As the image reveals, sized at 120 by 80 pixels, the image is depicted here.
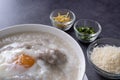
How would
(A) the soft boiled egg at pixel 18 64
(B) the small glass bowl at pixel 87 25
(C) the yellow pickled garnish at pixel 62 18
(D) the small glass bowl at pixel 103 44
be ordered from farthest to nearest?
(C) the yellow pickled garnish at pixel 62 18 < (B) the small glass bowl at pixel 87 25 < (D) the small glass bowl at pixel 103 44 < (A) the soft boiled egg at pixel 18 64

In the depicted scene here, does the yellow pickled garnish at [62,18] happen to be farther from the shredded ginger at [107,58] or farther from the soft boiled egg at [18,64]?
the soft boiled egg at [18,64]

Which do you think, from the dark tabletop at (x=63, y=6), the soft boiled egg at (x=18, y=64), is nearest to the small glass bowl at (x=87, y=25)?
the dark tabletop at (x=63, y=6)

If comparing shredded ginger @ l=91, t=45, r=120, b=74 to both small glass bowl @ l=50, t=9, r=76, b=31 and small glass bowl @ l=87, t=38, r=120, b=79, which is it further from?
small glass bowl @ l=50, t=9, r=76, b=31

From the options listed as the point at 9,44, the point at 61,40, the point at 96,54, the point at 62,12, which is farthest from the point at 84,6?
the point at 9,44

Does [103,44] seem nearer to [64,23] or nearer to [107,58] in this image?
[107,58]

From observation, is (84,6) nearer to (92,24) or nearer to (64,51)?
(92,24)

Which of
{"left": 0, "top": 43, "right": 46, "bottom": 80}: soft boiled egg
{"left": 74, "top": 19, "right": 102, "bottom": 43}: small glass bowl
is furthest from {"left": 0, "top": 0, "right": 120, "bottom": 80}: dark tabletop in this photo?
{"left": 0, "top": 43, "right": 46, "bottom": 80}: soft boiled egg
